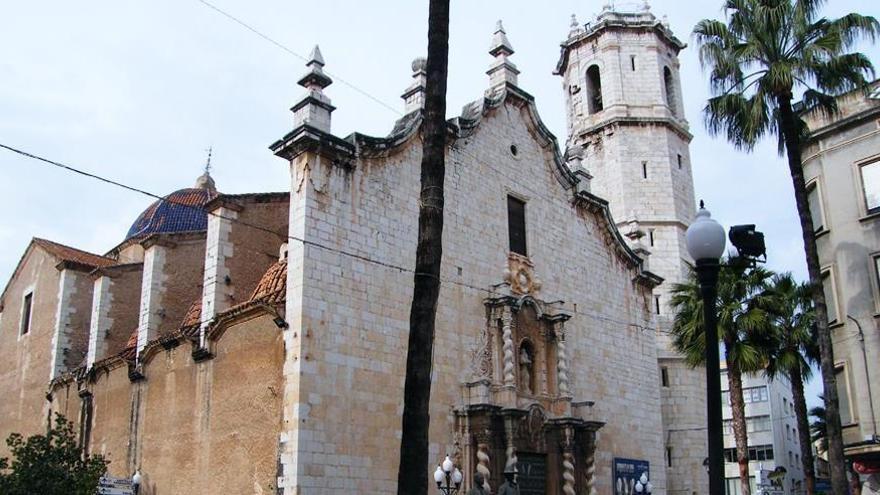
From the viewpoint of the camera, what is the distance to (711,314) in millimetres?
8234

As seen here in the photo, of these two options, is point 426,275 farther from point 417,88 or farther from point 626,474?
point 626,474

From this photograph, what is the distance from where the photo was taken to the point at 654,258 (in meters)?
32.8

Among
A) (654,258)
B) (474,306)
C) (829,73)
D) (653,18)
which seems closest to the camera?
(829,73)

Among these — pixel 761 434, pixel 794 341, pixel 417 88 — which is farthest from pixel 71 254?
pixel 761 434

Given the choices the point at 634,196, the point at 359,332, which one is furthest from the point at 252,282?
the point at 634,196

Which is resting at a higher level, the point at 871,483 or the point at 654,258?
the point at 654,258

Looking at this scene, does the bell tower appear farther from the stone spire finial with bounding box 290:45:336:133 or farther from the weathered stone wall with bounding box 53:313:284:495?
the weathered stone wall with bounding box 53:313:284:495

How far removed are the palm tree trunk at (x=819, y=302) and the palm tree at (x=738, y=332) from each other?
3551 mm

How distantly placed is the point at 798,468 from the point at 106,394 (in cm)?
4997

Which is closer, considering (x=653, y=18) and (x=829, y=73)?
(x=829, y=73)

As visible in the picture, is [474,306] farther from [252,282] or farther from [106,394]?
[106,394]

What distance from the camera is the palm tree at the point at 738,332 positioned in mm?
21172

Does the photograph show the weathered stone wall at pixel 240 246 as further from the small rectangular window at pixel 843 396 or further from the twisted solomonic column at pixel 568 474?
the small rectangular window at pixel 843 396

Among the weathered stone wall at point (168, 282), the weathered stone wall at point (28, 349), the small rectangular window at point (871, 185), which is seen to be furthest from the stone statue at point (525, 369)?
the weathered stone wall at point (28, 349)
